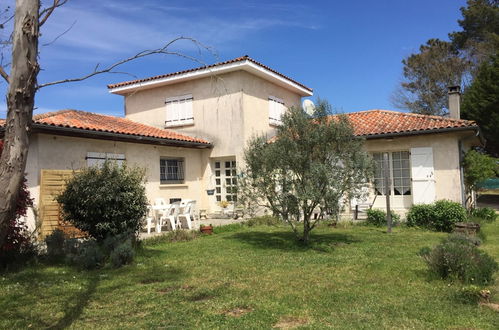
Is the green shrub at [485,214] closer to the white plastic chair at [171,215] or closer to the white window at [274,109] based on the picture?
the white window at [274,109]

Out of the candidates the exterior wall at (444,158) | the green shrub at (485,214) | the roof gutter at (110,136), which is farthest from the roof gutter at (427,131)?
the roof gutter at (110,136)

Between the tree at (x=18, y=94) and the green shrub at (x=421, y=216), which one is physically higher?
the tree at (x=18, y=94)

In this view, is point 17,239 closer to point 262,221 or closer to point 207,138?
point 262,221

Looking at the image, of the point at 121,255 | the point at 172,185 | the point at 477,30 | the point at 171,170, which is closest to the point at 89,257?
the point at 121,255

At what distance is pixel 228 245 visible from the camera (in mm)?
9336

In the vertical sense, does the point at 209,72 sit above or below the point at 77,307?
above

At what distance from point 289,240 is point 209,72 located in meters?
7.93

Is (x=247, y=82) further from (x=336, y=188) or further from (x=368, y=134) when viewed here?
(x=336, y=188)

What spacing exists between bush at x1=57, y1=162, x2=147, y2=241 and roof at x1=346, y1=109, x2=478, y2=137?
613 centimetres

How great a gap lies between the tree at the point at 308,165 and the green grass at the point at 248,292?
1.14m

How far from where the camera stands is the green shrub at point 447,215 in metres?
10.8

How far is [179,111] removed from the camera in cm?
1638

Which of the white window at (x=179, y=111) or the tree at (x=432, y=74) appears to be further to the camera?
the tree at (x=432, y=74)

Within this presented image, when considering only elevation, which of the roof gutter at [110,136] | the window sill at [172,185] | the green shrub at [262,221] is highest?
the roof gutter at [110,136]
